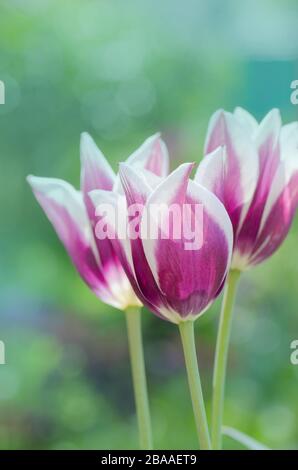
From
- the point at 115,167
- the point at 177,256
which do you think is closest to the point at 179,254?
the point at 177,256

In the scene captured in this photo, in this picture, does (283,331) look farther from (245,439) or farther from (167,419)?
(245,439)

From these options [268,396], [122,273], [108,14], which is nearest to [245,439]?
[122,273]

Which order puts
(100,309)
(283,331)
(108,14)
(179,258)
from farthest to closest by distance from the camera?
(100,309) < (283,331) < (108,14) < (179,258)

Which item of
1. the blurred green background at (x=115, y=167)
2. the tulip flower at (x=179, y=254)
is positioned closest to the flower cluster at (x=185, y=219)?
the tulip flower at (x=179, y=254)

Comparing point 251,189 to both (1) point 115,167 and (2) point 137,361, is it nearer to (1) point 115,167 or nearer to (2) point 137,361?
(2) point 137,361

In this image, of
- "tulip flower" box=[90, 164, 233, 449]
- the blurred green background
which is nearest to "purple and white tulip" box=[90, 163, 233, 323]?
"tulip flower" box=[90, 164, 233, 449]

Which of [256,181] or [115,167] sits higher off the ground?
[115,167]

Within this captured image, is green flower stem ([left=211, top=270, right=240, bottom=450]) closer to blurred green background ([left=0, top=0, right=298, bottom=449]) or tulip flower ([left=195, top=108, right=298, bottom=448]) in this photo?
tulip flower ([left=195, top=108, right=298, bottom=448])
